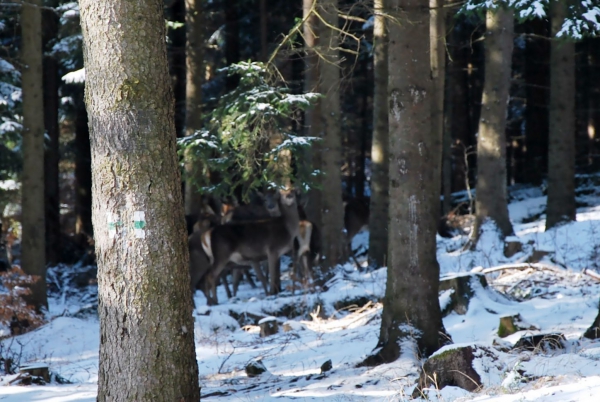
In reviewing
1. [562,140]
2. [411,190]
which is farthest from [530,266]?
[562,140]

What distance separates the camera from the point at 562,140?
15.9 meters

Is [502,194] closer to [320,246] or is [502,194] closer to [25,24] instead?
[320,246]

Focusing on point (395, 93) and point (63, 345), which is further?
point (63, 345)

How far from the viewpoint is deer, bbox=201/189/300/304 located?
15.5 meters

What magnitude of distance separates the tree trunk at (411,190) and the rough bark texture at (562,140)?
901 centimetres

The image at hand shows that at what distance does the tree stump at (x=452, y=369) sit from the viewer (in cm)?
602

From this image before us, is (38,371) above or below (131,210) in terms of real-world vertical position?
below

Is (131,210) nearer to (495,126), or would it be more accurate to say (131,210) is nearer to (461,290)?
(461,290)

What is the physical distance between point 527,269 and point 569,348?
17.0 feet

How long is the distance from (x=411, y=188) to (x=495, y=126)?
792cm

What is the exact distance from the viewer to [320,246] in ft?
50.7

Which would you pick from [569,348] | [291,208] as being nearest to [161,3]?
[569,348]

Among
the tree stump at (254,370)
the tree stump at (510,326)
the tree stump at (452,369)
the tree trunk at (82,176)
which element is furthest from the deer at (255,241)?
the tree trunk at (82,176)

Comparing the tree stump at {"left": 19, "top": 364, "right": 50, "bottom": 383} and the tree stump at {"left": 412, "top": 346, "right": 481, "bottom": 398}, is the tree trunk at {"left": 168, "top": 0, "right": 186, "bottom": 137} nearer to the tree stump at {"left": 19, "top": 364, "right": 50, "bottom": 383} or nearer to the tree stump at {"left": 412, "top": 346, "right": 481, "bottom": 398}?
the tree stump at {"left": 19, "top": 364, "right": 50, "bottom": 383}
